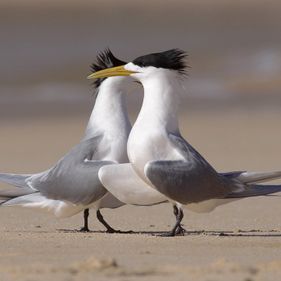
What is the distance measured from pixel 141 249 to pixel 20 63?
19.5 m

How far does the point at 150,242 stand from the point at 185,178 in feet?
2.00

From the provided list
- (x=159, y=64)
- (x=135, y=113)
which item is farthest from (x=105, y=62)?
(x=135, y=113)

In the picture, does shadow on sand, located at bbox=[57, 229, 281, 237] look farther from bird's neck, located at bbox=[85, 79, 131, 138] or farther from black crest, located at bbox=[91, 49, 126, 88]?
black crest, located at bbox=[91, 49, 126, 88]

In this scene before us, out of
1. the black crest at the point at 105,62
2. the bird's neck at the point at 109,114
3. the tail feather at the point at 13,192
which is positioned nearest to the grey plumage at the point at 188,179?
the bird's neck at the point at 109,114

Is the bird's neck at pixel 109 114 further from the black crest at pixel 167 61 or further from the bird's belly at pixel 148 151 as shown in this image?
the bird's belly at pixel 148 151

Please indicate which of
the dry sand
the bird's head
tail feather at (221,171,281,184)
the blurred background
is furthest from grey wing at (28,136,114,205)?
the blurred background

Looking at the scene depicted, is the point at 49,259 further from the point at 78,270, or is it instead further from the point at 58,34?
the point at 58,34

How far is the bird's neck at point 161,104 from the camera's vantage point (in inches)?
328

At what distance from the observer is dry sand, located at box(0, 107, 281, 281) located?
20.2 feet

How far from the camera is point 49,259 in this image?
6.66 meters

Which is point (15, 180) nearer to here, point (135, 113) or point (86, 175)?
point (86, 175)

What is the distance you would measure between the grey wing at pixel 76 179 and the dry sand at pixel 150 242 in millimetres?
273

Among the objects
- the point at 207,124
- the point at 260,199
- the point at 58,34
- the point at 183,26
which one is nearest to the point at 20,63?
the point at 58,34

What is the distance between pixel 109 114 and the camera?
911 cm
